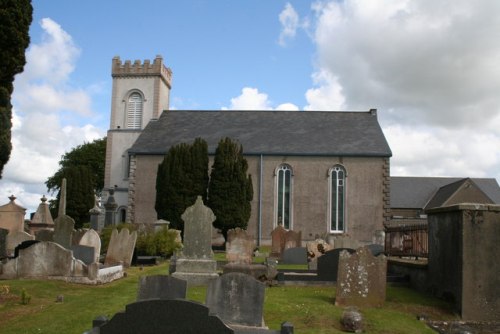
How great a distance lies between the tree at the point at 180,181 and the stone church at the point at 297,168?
314 centimetres

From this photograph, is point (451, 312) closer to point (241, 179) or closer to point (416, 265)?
point (416, 265)

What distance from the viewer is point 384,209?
31203 millimetres

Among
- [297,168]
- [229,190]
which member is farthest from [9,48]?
[297,168]

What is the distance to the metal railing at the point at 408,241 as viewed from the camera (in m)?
13.3

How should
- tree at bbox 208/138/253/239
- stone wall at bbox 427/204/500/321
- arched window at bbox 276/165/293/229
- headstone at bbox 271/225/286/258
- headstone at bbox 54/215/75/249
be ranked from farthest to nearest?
arched window at bbox 276/165/293/229, tree at bbox 208/138/253/239, headstone at bbox 271/225/286/258, headstone at bbox 54/215/75/249, stone wall at bbox 427/204/500/321

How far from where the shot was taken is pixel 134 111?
124 ft

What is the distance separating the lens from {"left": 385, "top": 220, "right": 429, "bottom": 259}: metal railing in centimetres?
1327

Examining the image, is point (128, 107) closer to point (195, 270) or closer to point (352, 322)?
point (195, 270)

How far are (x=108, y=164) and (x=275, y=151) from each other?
12748 mm

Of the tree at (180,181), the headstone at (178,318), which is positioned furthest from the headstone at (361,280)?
the tree at (180,181)

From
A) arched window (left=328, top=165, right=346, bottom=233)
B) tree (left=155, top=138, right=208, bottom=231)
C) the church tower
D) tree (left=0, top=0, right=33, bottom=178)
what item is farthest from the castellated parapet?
tree (left=0, top=0, right=33, bottom=178)

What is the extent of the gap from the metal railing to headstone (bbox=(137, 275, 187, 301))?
7591 mm

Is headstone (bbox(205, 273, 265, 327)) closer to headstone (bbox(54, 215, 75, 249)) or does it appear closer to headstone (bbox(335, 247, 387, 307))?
headstone (bbox(335, 247, 387, 307))

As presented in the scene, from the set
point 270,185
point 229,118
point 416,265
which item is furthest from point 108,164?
A: point 416,265
